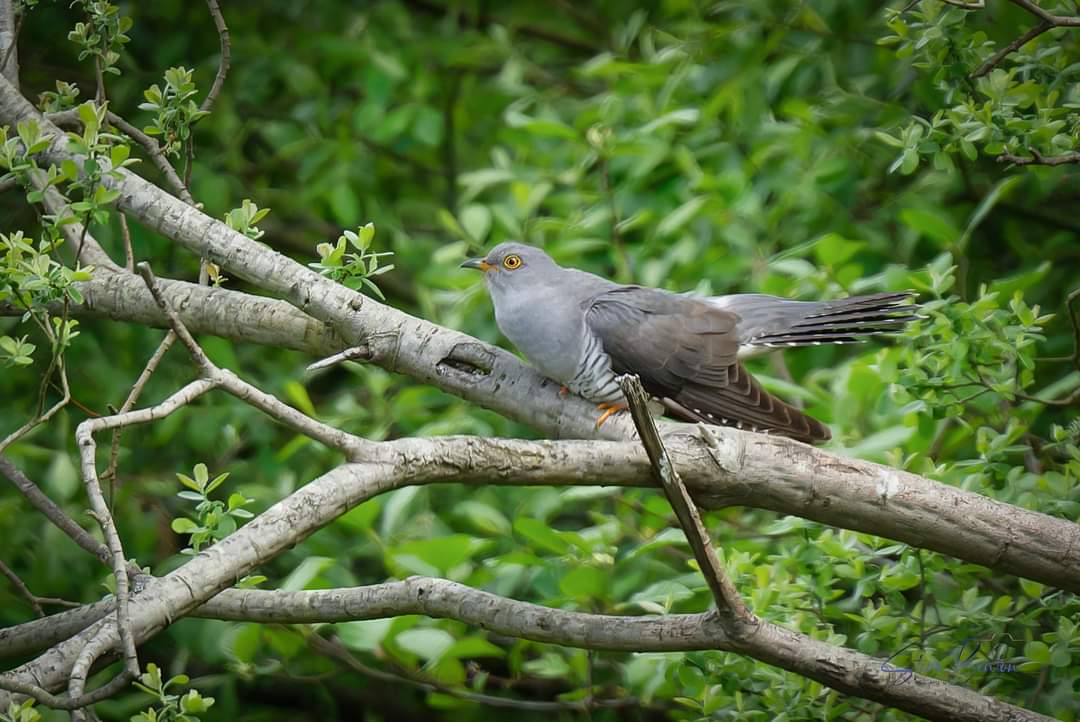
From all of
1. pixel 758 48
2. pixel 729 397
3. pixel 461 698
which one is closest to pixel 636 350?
pixel 729 397

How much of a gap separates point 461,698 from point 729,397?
4.43 ft

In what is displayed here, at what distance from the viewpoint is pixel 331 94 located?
5293 millimetres

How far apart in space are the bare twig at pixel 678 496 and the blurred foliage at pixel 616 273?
18.3 inches

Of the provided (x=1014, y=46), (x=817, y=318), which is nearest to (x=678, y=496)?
(x=1014, y=46)

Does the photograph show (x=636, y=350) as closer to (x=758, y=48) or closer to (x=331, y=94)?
(x=758, y=48)

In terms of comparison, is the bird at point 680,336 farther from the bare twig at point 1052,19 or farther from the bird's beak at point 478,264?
the bare twig at point 1052,19

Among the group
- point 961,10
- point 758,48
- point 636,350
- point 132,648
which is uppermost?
point 758,48

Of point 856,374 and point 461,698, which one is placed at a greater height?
point 856,374

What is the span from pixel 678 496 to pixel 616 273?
258cm

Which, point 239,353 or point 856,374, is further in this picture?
point 239,353

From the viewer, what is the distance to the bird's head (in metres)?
3.61

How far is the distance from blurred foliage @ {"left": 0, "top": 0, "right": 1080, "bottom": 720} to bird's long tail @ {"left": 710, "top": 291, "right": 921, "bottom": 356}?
15cm

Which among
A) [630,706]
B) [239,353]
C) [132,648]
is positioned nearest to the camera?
[132,648]

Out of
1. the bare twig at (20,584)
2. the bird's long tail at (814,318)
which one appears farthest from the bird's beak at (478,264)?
the bare twig at (20,584)
